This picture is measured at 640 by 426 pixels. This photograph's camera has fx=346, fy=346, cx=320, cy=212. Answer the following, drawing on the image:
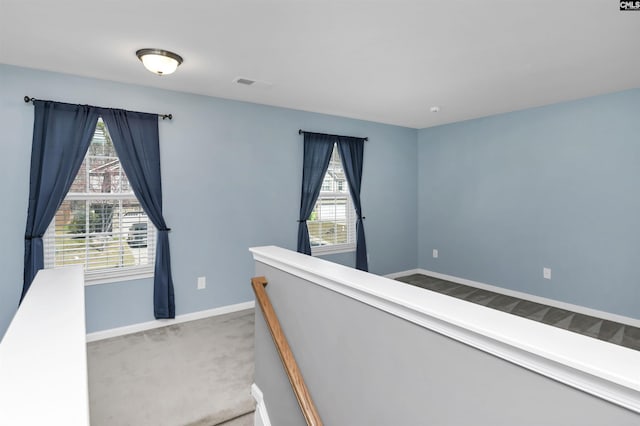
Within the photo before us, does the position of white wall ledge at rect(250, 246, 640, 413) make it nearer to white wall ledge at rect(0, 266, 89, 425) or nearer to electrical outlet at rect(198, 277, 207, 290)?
white wall ledge at rect(0, 266, 89, 425)

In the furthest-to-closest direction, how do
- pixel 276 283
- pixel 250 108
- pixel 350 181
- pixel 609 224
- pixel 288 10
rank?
pixel 350 181
pixel 250 108
pixel 609 224
pixel 276 283
pixel 288 10

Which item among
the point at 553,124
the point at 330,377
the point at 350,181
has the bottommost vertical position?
the point at 330,377

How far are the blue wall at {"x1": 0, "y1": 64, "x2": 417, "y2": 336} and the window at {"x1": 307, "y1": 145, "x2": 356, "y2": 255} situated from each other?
25cm

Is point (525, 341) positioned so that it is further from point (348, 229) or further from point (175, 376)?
point (348, 229)

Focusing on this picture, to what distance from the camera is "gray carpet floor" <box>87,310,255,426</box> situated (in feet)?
7.23

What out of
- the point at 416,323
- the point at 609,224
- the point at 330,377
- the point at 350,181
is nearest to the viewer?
the point at 416,323

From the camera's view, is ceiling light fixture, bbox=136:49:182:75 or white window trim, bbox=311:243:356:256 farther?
white window trim, bbox=311:243:356:256

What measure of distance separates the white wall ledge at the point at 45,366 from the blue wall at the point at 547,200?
470 cm

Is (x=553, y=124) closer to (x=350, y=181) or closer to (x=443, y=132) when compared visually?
(x=443, y=132)

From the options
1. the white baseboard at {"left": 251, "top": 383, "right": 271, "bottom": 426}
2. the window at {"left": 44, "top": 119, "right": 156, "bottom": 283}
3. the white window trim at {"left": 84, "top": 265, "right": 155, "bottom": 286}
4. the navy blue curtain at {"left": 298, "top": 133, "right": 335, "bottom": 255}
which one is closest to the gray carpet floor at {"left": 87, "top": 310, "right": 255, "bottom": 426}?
the white baseboard at {"left": 251, "top": 383, "right": 271, "bottom": 426}

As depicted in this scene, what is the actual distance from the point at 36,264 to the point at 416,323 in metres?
3.26

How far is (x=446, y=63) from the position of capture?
114 inches

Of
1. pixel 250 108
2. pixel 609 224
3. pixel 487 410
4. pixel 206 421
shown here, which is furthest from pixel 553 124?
pixel 206 421

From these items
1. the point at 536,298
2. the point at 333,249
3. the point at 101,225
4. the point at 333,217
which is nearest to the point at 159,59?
the point at 101,225
